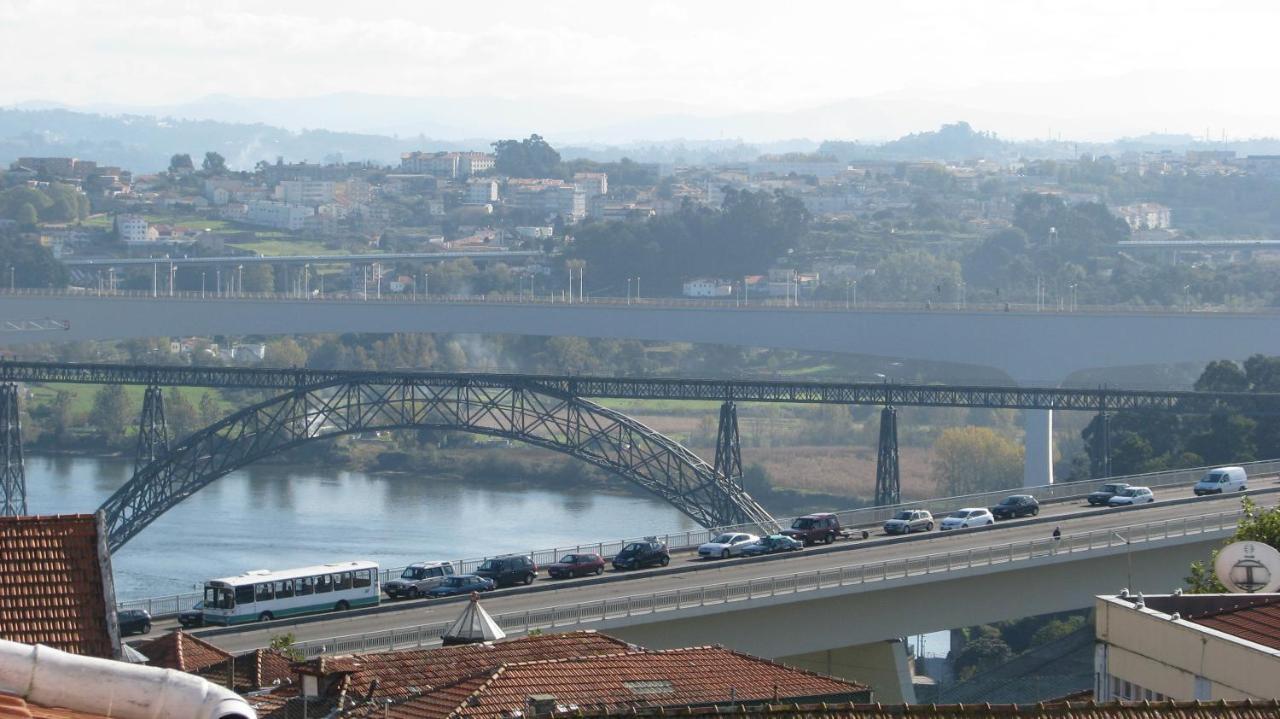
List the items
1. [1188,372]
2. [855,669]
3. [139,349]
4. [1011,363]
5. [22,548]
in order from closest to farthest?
1. [22,548]
2. [855,669]
3. [1011,363]
4. [1188,372]
5. [139,349]

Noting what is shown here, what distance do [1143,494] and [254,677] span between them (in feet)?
113

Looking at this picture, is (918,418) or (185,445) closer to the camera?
(185,445)

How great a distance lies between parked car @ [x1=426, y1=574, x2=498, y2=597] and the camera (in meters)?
45.9

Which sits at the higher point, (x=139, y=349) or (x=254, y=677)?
(x=254, y=677)

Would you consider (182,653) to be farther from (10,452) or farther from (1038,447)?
(1038,447)

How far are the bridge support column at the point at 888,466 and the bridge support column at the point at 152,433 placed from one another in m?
25.3

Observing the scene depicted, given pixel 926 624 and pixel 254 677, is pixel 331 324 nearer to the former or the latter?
pixel 926 624

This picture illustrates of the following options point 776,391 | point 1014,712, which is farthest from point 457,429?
point 1014,712

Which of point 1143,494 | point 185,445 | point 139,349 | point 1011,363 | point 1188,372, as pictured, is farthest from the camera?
point 139,349

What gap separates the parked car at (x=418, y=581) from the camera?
47375 mm

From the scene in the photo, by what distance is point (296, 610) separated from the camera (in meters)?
45.8

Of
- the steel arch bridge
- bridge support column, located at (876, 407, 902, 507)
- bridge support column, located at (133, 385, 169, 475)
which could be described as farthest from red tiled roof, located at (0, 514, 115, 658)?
bridge support column, located at (133, 385, 169, 475)

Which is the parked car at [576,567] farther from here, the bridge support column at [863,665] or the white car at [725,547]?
the bridge support column at [863,665]

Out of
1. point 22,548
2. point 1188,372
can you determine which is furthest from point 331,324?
point 22,548
